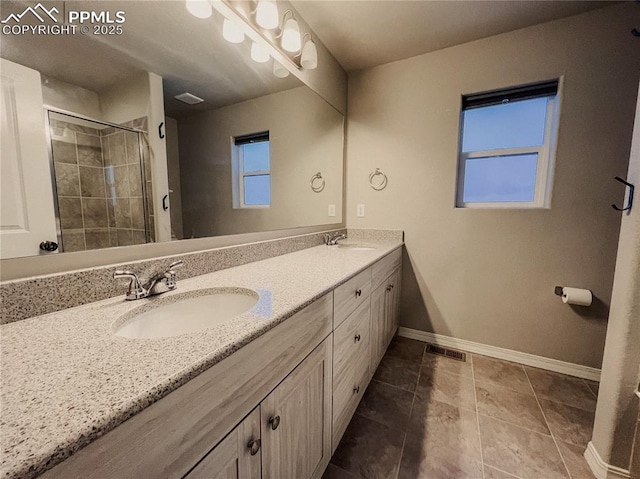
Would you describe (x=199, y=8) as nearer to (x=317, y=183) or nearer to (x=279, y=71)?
(x=279, y=71)

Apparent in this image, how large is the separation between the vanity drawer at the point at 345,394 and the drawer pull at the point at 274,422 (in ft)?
1.27

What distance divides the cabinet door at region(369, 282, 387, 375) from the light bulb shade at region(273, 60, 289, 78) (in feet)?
4.66

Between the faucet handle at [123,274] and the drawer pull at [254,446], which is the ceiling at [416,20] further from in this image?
the drawer pull at [254,446]

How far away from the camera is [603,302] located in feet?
5.26

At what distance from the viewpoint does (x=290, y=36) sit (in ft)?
4.70

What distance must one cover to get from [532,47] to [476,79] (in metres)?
0.33

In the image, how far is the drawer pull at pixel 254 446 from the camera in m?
0.62

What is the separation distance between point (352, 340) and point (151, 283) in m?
0.87

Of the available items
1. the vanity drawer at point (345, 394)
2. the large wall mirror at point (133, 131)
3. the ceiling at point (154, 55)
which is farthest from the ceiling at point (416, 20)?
the vanity drawer at point (345, 394)

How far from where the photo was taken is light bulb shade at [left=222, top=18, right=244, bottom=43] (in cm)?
118

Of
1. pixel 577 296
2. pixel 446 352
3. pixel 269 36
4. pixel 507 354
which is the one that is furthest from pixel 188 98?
pixel 507 354

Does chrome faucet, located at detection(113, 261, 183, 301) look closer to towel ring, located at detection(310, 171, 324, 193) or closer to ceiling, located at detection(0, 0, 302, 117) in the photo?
ceiling, located at detection(0, 0, 302, 117)

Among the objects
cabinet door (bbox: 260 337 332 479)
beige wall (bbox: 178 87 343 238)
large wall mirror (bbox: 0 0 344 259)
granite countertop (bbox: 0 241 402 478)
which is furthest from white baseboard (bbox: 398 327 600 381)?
granite countertop (bbox: 0 241 402 478)

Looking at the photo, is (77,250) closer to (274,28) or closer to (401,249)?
(274,28)
